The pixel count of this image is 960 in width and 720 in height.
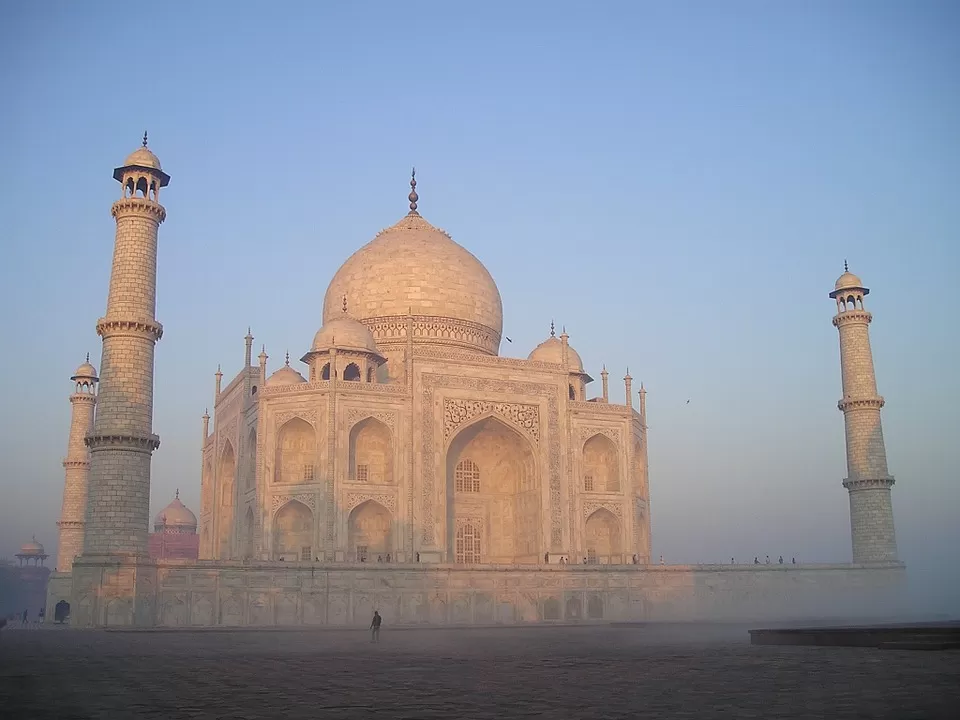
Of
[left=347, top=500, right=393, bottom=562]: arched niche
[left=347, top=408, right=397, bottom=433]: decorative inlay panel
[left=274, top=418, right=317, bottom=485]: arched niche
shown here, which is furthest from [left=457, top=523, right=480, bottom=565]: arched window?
[left=274, top=418, right=317, bottom=485]: arched niche

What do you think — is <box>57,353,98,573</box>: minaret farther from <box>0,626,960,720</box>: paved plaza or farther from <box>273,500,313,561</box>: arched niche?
<box>0,626,960,720</box>: paved plaza

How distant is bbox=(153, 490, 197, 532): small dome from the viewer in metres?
52.9

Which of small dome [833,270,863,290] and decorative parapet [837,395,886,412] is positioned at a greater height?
small dome [833,270,863,290]

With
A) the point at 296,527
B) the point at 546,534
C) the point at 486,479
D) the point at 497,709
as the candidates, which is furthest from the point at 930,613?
the point at 497,709

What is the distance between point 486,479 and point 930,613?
572 inches

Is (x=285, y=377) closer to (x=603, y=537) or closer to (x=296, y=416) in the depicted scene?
(x=296, y=416)

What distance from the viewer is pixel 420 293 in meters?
37.2

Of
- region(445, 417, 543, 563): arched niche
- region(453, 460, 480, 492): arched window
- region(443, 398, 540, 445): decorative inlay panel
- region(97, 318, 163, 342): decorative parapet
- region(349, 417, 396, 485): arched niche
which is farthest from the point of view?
region(453, 460, 480, 492): arched window

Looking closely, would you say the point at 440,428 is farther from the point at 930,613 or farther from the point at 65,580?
the point at 930,613

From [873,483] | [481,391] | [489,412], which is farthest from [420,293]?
[873,483]

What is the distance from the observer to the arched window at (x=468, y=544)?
3331 centimetres

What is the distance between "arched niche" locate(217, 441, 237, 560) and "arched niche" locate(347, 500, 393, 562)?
551 centimetres

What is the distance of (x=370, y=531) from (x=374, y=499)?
4.65 feet

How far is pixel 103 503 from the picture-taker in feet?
74.5
